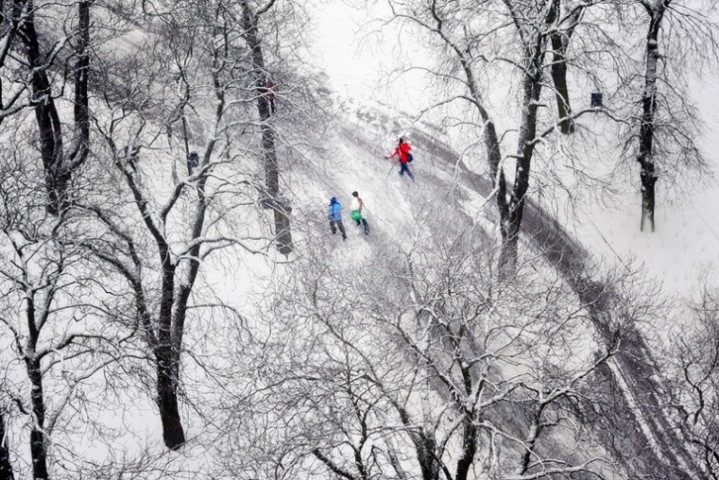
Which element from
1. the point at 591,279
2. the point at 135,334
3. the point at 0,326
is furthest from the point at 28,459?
the point at 591,279

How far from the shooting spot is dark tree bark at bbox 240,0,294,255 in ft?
45.3

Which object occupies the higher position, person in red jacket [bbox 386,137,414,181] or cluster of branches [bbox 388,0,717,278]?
person in red jacket [bbox 386,137,414,181]

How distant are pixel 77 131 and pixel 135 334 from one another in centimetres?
480

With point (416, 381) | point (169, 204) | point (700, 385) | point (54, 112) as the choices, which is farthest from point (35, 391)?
point (700, 385)

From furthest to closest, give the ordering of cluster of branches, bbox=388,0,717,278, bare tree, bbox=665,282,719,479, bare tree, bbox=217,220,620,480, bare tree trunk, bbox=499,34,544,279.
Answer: bare tree trunk, bbox=499,34,544,279, cluster of branches, bbox=388,0,717,278, bare tree, bbox=665,282,719,479, bare tree, bbox=217,220,620,480

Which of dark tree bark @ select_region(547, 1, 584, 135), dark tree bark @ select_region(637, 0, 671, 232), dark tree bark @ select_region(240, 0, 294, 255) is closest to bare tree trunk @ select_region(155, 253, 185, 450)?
dark tree bark @ select_region(240, 0, 294, 255)

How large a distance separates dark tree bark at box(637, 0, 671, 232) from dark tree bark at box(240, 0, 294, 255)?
7992 millimetres

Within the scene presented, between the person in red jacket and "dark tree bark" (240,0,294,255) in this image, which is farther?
the person in red jacket

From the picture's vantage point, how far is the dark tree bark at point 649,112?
1528 centimetres

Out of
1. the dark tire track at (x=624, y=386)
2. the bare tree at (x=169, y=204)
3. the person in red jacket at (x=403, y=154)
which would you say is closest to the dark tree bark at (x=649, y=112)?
the dark tire track at (x=624, y=386)

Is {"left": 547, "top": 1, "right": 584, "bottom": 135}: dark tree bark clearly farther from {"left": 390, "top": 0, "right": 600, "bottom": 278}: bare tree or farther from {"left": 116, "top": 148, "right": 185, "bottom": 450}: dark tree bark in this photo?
{"left": 116, "top": 148, "right": 185, "bottom": 450}: dark tree bark

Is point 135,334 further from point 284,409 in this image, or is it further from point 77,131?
point 77,131

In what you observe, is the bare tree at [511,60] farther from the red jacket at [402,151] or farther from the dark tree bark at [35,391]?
the dark tree bark at [35,391]

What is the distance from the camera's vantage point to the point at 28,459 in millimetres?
13523
